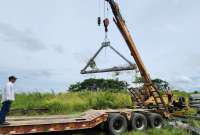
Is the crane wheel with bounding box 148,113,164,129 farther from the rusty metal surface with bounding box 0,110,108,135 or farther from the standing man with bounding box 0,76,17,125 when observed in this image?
the standing man with bounding box 0,76,17,125

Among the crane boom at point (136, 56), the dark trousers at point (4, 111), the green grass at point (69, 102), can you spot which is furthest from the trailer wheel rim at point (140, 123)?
the green grass at point (69, 102)

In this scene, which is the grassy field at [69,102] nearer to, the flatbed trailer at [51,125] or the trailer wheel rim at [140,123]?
the trailer wheel rim at [140,123]

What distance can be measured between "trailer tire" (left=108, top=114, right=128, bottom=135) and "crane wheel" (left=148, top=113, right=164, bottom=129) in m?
1.56

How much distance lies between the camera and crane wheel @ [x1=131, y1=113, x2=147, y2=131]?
43.5 feet

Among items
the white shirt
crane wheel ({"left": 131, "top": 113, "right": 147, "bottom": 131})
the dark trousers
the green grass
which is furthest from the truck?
the green grass

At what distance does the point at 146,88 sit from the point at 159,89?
96cm

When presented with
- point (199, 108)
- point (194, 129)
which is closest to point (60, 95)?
point (199, 108)

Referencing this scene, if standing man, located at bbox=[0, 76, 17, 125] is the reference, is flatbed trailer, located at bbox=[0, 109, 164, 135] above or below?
below

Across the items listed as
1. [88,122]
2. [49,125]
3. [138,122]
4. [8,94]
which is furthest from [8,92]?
[138,122]

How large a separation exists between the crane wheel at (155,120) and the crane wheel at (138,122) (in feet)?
1.33

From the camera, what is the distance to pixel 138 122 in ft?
44.8

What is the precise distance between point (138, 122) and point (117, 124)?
1200 mm

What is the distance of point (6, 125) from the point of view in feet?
31.8

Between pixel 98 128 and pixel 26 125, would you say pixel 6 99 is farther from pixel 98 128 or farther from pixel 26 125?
pixel 98 128
